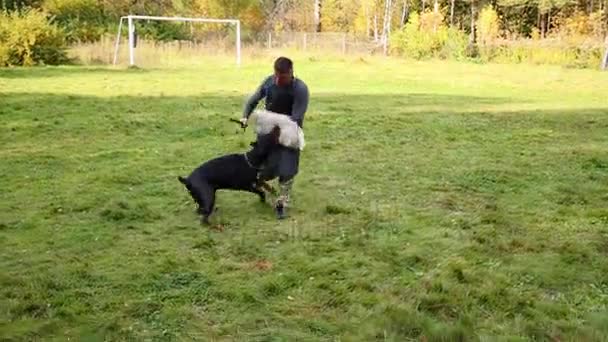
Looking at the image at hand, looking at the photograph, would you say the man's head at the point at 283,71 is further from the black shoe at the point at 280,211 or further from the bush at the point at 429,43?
the bush at the point at 429,43

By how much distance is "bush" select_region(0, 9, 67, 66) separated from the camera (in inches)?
890

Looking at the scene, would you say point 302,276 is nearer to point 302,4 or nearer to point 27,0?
point 27,0

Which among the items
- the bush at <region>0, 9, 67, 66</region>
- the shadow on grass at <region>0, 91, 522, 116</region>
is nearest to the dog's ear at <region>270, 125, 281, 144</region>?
the shadow on grass at <region>0, 91, 522, 116</region>

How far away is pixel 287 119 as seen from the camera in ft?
19.5

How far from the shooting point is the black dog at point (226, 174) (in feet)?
19.1

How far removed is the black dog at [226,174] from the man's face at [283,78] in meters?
0.39

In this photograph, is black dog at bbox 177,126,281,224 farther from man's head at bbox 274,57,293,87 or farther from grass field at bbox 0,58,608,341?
man's head at bbox 274,57,293,87

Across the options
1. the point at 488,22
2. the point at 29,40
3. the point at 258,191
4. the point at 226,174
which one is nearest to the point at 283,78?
the point at 226,174

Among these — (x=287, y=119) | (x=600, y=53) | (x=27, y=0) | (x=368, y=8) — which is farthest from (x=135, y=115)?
(x=368, y=8)

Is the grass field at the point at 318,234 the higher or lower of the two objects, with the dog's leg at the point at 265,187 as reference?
lower

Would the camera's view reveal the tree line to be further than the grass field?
Yes

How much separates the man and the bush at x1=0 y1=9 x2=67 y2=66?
62.0 ft

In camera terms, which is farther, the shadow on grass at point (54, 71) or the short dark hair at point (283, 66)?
the shadow on grass at point (54, 71)

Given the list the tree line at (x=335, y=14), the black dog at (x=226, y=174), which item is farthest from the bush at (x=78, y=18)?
the black dog at (x=226, y=174)
